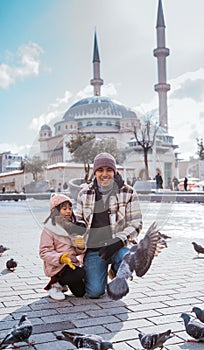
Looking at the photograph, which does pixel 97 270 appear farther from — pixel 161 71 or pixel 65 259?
pixel 161 71

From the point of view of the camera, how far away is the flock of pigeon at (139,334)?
85.2 inches

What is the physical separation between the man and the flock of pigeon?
255 mm

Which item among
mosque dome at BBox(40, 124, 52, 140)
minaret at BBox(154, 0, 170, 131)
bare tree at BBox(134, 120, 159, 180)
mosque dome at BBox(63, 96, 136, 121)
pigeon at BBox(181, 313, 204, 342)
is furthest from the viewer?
minaret at BBox(154, 0, 170, 131)

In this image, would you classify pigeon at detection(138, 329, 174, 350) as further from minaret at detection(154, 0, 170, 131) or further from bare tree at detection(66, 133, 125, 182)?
minaret at detection(154, 0, 170, 131)

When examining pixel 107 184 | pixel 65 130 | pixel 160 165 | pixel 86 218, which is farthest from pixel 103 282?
pixel 160 165

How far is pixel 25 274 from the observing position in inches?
173

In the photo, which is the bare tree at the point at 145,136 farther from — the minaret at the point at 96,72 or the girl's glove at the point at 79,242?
the minaret at the point at 96,72

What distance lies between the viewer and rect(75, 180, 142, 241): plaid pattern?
135 inches

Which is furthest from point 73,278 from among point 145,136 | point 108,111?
point 145,136

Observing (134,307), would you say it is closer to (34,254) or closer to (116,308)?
(116,308)

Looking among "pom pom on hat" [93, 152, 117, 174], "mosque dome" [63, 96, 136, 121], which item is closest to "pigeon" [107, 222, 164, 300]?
"pom pom on hat" [93, 152, 117, 174]

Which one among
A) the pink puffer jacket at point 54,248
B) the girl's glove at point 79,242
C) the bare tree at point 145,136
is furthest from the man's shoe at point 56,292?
the bare tree at point 145,136

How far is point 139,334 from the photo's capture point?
2301 millimetres

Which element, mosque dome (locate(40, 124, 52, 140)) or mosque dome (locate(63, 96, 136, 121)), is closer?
mosque dome (locate(40, 124, 52, 140))
